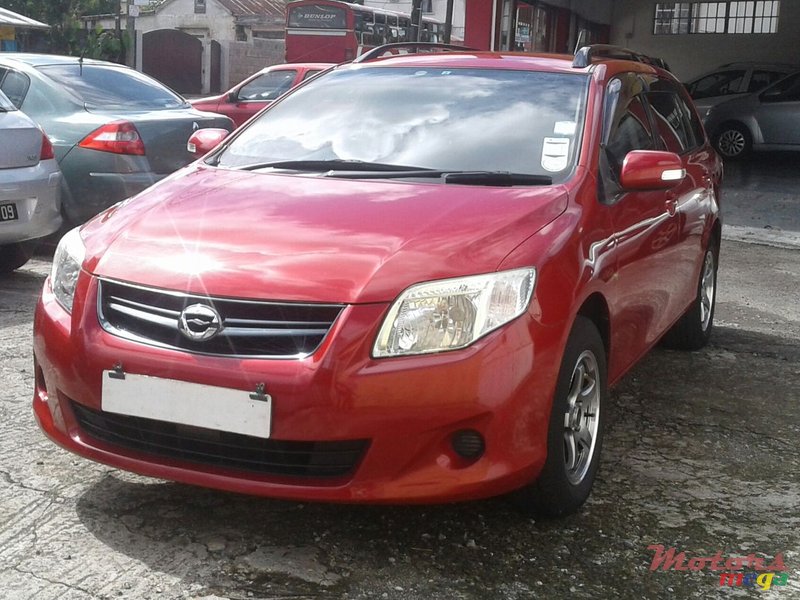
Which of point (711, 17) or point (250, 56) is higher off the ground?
point (711, 17)

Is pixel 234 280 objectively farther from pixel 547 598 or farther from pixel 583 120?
pixel 583 120

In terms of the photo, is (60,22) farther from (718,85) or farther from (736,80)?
(736,80)

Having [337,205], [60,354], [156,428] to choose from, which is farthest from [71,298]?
[337,205]

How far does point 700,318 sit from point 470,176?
2.40 metres

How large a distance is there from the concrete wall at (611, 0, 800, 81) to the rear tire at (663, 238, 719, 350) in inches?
914

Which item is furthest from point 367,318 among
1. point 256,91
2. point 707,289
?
point 256,91

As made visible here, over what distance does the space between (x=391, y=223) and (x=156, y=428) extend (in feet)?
2.90

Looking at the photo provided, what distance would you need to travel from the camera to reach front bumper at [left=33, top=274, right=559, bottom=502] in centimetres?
282

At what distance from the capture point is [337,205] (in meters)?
3.41

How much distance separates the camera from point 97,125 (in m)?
7.64

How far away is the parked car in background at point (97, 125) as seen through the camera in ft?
25.0

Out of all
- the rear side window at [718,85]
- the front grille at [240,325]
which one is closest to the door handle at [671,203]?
the front grille at [240,325]
